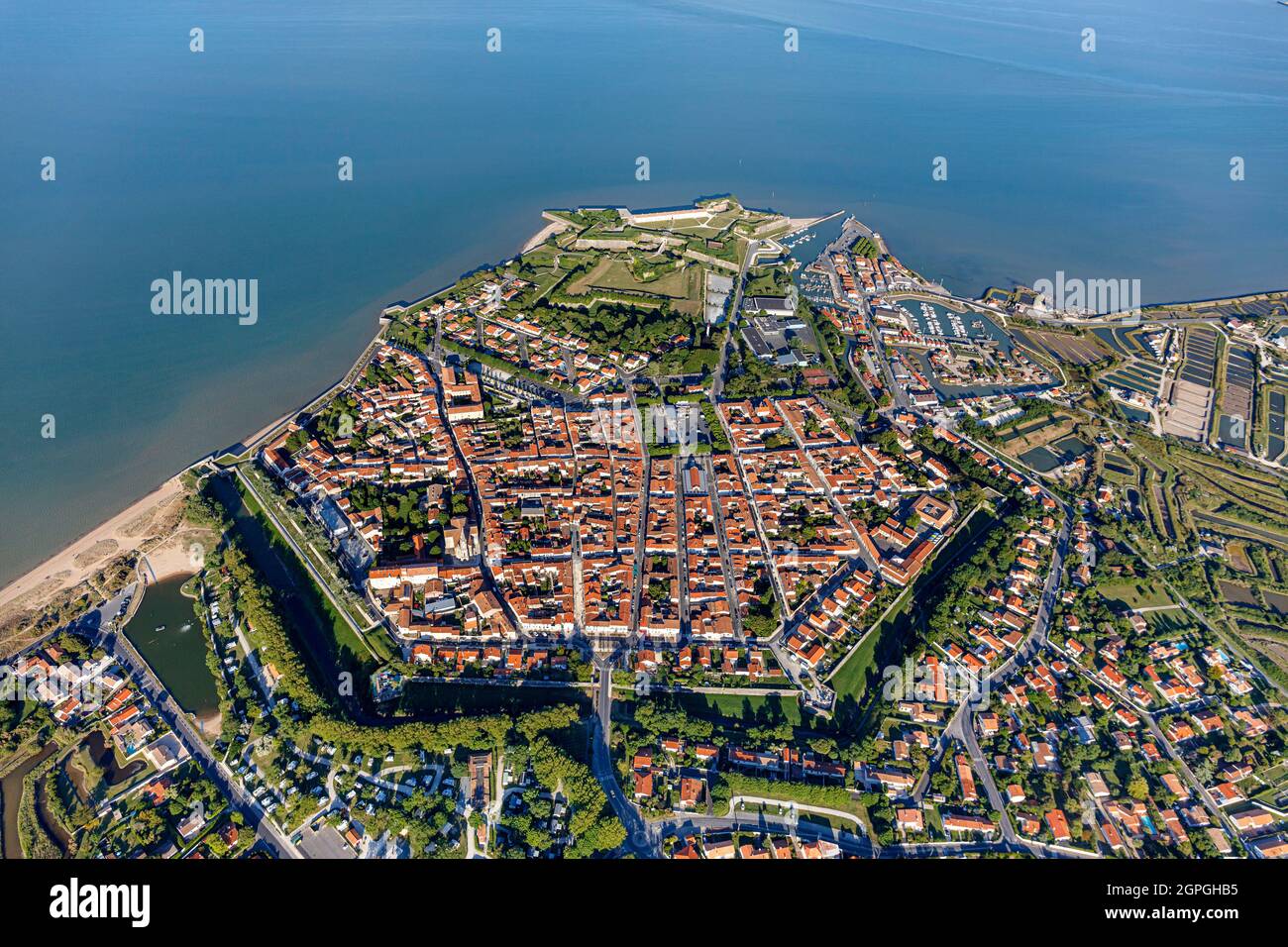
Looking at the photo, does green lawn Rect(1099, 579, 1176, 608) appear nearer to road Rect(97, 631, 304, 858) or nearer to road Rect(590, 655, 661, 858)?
road Rect(590, 655, 661, 858)

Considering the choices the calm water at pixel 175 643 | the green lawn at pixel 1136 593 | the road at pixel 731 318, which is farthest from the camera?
the road at pixel 731 318

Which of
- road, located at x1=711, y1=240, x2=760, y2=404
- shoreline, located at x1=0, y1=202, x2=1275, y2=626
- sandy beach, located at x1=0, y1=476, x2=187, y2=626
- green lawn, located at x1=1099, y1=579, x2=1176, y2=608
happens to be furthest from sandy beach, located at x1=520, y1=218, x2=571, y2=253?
green lawn, located at x1=1099, y1=579, x2=1176, y2=608

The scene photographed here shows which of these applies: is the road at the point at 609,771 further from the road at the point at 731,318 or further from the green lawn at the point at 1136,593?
the green lawn at the point at 1136,593

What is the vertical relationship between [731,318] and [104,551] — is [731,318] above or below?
above

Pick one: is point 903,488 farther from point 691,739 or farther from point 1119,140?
point 1119,140

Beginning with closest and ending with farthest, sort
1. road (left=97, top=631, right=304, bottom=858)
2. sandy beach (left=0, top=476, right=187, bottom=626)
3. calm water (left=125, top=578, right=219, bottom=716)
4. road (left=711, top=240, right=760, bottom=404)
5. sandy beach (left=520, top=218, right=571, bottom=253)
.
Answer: road (left=97, top=631, right=304, bottom=858), calm water (left=125, top=578, right=219, bottom=716), sandy beach (left=0, top=476, right=187, bottom=626), road (left=711, top=240, right=760, bottom=404), sandy beach (left=520, top=218, right=571, bottom=253)

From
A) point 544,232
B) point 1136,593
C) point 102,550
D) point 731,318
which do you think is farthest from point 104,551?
point 1136,593

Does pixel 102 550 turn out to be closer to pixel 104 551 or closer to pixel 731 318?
pixel 104 551

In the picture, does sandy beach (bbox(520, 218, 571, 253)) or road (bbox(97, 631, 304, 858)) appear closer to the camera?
road (bbox(97, 631, 304, 858))

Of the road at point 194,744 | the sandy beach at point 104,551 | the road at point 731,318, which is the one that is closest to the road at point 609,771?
the road at point 194,744
